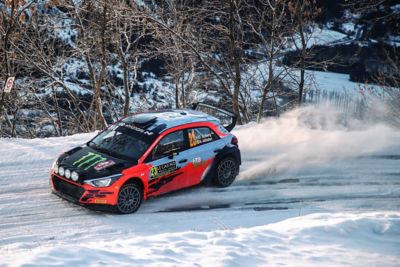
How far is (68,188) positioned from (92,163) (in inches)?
24.0

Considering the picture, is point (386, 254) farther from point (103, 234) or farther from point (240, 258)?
point (103, 234)

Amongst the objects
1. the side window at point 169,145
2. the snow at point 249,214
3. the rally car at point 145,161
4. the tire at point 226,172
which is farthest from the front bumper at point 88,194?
the tire at point 226,172

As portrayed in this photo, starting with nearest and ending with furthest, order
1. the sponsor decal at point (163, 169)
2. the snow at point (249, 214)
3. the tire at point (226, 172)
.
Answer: the snow at point (249, 214) → the sponsor decal at point (163, 169) → the tire at point (226, 172)

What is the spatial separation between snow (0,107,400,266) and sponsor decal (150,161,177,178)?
64cm

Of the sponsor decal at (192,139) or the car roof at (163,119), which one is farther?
the sponsor decal at (192,139)

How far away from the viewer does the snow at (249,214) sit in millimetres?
6785

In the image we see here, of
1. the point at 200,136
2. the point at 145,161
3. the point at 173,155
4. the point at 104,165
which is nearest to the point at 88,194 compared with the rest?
the point at 104,165

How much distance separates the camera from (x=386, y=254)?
698 cm

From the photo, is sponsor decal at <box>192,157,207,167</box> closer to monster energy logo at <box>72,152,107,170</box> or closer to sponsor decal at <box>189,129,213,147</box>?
sponsor decal at <box>189,129,213,147</box>

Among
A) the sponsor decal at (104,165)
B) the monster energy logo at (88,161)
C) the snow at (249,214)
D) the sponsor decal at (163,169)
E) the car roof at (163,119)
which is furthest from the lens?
the car roof at (163,119)

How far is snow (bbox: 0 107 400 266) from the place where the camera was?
267 inches

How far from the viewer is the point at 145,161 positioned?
9055mm

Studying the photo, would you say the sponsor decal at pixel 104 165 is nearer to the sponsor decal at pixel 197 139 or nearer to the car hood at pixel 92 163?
the car hood at pixel 92 163

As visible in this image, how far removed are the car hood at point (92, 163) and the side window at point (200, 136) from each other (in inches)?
57.1
